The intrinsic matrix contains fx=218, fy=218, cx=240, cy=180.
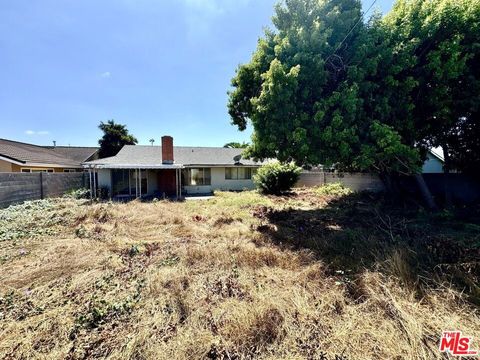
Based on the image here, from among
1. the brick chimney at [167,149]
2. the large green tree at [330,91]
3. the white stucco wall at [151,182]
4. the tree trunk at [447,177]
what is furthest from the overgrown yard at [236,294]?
the white stucco wall at [151,182]

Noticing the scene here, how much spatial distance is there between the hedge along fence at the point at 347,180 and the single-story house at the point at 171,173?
4849 mm

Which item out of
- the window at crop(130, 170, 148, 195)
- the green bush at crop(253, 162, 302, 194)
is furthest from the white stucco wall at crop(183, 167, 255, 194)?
the green bush at crop(253, 162, 302, 194)

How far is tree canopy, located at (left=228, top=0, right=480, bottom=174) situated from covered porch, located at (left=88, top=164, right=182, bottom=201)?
10.5m

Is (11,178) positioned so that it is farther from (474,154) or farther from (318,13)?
(474,154)

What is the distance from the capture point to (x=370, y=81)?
22.3 feet

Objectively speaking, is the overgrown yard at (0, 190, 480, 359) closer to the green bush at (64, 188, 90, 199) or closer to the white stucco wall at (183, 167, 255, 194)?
the green bush at (64, 188, 90, 199)

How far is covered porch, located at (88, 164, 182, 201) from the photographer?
602 inches

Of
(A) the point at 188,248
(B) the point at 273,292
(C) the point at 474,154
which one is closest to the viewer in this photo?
(B) the point at 273,292

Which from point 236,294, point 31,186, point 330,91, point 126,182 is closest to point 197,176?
point 126,182

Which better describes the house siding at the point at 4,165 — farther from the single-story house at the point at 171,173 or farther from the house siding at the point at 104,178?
the house siding at the point at 104,178

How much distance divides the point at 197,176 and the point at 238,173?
11.7 ft

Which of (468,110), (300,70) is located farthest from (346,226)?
(468,110)

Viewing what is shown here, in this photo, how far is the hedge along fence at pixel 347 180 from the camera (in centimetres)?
1353

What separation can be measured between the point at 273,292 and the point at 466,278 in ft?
9.80
